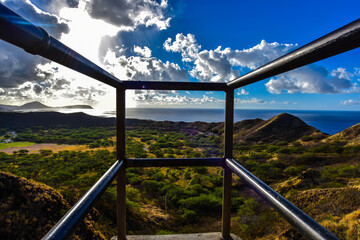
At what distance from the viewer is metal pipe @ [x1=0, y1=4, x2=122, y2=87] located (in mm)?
315

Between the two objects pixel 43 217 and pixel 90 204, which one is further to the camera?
pixel 43 217

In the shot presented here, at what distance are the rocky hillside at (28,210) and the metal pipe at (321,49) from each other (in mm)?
2109

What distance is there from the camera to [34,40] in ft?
1.22

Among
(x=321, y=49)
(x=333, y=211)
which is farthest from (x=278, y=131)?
(x=321, y=49)

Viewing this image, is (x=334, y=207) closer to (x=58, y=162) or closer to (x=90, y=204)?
(x=90, y=204)

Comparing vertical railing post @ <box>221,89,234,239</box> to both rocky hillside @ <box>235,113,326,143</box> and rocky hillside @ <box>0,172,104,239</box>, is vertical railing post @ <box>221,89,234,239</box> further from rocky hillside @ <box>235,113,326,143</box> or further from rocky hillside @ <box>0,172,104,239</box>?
rocky hillside @ <box>235,113,326,143</box>

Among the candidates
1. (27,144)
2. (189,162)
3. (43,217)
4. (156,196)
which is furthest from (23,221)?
(27,144)

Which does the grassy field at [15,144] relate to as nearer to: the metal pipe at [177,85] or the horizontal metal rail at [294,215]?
the metal pipe at [177,85]

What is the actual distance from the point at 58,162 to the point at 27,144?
15.0m

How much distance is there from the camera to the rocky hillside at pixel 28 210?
1583mm

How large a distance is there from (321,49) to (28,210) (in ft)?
7.95

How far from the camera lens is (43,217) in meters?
1.82

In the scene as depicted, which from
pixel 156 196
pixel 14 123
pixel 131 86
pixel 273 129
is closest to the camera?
pixel 131 86

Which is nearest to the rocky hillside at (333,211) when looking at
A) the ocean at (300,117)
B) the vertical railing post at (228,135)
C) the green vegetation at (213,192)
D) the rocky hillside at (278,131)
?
the green vegetation at (213,192)
